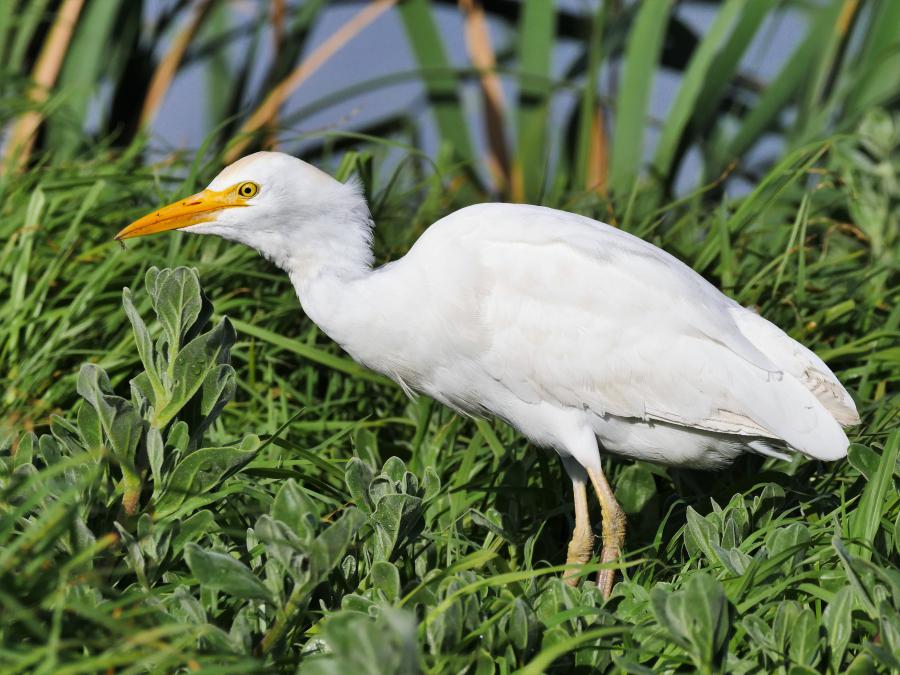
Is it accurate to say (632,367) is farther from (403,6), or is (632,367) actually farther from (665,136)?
(403,6)

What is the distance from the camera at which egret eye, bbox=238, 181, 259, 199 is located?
10.3ft

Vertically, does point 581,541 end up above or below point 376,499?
below

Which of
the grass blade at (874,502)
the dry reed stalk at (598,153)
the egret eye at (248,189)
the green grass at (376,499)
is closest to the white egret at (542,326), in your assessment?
the egret eye at (248,189)

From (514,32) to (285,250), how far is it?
4164 mm

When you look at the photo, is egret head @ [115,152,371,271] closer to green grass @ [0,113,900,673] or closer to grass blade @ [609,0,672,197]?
green grass @ [0,113,900,673]

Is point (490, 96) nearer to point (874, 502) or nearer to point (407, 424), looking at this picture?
point (407, 424)

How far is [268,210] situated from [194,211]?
0.21 meters

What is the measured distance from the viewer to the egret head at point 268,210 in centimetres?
312

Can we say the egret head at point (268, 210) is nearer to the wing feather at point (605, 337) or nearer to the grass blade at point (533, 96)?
the wing feather at point (605, 337)

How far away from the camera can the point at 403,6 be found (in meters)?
5.88

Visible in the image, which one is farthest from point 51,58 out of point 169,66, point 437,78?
point 437,78

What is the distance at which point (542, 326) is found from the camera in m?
3.15

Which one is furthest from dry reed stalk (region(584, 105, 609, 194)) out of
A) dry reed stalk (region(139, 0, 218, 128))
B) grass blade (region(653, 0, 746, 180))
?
dry reed stalk (region(139, 0, 218, 128))

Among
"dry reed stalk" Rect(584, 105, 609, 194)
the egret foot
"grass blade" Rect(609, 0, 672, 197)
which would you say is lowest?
the egret foot
